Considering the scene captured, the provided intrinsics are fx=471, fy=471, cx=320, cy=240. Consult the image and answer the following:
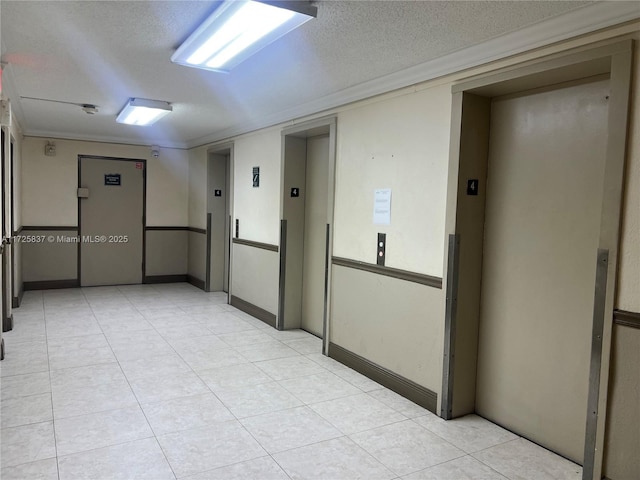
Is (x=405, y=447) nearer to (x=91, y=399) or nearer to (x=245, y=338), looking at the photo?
(x=91, y=399)

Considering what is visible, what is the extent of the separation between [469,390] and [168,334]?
10.0 ft

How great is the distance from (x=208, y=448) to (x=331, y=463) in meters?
0.69

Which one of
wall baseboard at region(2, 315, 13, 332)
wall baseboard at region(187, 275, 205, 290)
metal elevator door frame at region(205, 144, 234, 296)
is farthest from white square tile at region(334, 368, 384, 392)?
wall baseboard at region(187, 275, 205, 290)

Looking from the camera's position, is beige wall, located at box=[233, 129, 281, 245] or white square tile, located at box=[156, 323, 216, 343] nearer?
white square tile, located at box=[156, 323, 216, 343]

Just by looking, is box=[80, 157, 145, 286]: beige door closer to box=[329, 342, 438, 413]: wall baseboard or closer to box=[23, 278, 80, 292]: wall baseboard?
box=[23, 278, 80, 292]: wall baseboard

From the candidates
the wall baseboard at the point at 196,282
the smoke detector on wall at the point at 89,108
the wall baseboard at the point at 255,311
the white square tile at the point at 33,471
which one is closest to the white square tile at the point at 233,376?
the white square tile at the point at 33,471

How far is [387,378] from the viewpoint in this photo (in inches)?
143

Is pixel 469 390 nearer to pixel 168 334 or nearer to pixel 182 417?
pixel 182 417

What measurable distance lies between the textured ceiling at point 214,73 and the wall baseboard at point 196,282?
3.22 m

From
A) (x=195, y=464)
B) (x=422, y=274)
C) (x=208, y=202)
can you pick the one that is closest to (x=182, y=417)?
(x=195, y=464)

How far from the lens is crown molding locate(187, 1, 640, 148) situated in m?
2.17

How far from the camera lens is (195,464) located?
2.47 m

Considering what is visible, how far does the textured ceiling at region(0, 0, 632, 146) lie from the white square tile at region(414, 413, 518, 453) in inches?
92.4

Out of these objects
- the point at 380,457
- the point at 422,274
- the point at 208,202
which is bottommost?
the point at 380,457
